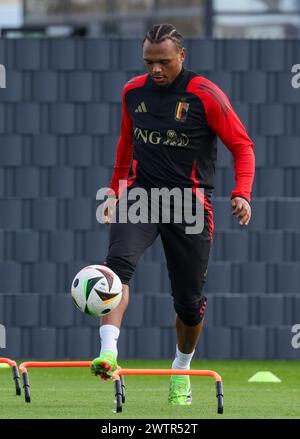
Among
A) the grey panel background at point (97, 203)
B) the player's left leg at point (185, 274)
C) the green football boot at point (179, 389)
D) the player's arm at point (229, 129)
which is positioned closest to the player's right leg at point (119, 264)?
the player's left leg at point (185, 274)

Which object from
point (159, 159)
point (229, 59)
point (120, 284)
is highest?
point (229, 59)

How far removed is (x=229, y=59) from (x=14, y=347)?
3.28 m

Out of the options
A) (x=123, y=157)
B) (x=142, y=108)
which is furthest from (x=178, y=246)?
(x=142, y=108)

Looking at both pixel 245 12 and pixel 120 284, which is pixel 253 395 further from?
pixel 245 12

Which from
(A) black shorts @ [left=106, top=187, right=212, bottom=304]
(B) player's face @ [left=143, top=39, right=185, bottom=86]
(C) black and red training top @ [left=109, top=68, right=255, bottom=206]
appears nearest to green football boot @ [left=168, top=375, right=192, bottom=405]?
(A) black shorts @ [left=106, top=187, right=212, bottom=304]

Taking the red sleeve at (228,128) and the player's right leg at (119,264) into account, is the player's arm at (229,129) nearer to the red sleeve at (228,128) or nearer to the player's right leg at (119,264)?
the red sleeve at (228,128)

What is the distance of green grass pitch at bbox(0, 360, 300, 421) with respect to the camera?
8.30 metres

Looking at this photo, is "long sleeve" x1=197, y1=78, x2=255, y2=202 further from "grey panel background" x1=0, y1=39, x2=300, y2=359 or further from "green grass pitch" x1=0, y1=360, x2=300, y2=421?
"grey panel background" x1=0, y1=39, x2=300, y2=359

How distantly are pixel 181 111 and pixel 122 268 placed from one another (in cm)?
103

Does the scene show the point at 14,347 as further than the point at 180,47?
Yes
